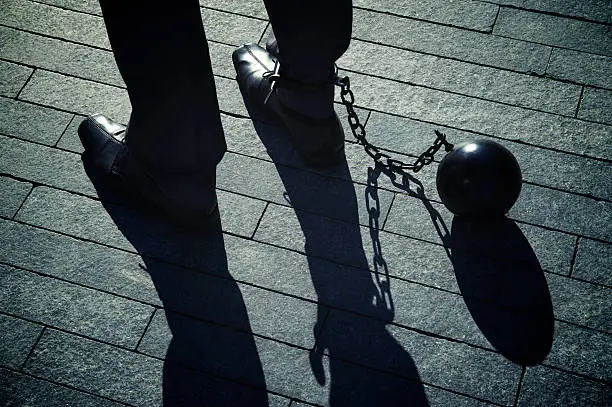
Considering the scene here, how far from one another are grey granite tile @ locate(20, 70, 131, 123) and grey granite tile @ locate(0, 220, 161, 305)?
0.88 m

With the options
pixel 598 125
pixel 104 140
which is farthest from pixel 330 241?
pixel 598 125

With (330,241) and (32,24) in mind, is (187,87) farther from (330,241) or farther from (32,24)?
(32,24)

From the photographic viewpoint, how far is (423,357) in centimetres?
297

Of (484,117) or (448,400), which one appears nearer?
(448,400)

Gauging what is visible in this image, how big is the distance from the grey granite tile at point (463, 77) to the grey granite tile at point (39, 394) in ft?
8.10

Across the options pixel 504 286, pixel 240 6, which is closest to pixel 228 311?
pixel 504 286

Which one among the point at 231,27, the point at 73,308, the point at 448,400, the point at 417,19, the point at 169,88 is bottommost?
the point at 73,308

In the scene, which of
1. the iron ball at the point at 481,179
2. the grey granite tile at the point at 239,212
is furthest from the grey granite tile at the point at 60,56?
the iron ball at the point at 481,179

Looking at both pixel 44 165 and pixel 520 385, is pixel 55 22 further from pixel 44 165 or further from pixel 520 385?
pixel 520 385

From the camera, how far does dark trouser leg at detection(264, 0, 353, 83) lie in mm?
3016

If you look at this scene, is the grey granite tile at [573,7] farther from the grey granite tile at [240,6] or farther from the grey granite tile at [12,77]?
the grey granite tile at [12,77]

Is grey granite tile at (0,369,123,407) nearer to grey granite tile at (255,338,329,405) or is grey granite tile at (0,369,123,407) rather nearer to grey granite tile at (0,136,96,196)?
grey granite tile at (255,338,329,405)

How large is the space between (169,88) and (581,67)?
2.68 metres

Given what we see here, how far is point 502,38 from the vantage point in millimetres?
4211
